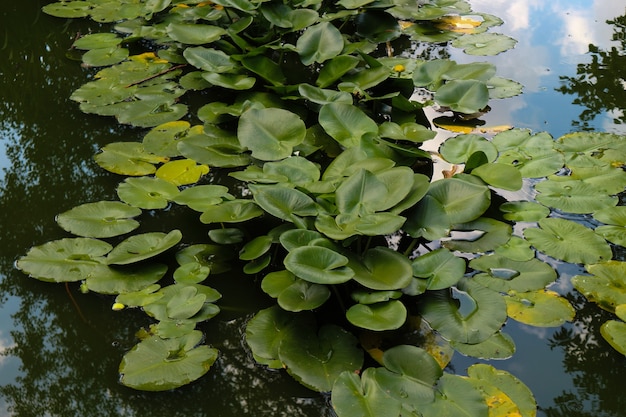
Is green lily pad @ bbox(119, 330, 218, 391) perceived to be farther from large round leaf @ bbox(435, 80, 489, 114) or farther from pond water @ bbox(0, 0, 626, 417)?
large round leaf @ bbox(435, 80, 489, 114)

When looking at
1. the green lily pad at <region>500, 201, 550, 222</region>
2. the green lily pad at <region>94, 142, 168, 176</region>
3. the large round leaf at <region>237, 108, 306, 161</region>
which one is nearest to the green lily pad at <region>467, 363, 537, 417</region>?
the green lily pad at <region>500, 201, 550, 222</region>

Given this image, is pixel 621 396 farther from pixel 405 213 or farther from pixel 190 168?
pixel 190 168

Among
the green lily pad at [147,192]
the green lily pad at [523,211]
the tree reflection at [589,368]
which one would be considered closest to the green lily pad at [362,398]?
the tree reflection at [589,368]

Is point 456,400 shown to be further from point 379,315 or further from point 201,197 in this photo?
point 201,197

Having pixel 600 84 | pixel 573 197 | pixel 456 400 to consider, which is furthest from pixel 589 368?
pixel 600 84

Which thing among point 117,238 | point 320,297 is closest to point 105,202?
point 117,238

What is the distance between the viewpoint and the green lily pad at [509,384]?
167cm

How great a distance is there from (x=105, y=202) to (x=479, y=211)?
4.51ft

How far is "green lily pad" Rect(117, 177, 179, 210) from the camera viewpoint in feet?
7.80

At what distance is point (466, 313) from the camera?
6.13 ft

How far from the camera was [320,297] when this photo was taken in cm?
181

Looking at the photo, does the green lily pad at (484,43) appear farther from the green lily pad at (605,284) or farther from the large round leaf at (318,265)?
the large round leaf at (318,265)

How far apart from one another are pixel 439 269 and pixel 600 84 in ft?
6.73

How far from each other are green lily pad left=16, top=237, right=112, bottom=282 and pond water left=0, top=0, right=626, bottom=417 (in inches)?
2.1
